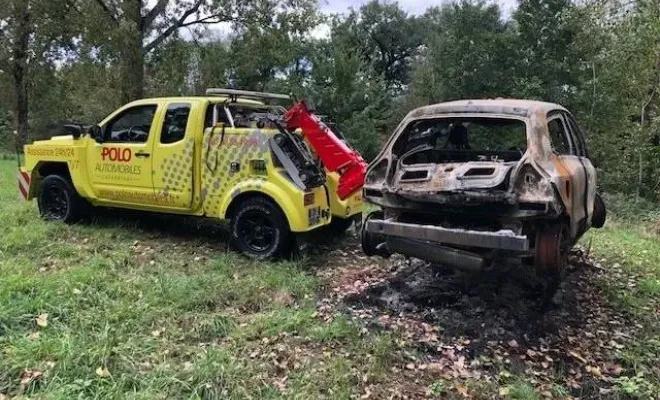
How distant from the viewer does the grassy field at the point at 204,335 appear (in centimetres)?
395

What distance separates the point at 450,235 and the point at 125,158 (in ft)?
15.0

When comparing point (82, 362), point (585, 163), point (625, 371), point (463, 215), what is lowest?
point (625, 371)

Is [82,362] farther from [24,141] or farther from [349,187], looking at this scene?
[24,141]

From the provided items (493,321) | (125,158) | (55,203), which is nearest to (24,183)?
(55,203)

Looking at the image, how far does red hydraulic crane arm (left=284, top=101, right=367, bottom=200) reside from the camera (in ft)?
22.2

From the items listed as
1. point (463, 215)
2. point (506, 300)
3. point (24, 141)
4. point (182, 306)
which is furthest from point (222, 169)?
point (24, 141)

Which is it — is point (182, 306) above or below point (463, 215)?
below

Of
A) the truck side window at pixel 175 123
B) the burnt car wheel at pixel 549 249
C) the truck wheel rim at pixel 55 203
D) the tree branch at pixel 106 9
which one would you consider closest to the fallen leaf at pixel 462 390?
the burnt car wheel at pixel 549 249

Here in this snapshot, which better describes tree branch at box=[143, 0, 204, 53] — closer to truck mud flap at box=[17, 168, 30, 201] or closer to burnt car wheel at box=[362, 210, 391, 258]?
truck mud flap at box=[17, 168, 30, 201]

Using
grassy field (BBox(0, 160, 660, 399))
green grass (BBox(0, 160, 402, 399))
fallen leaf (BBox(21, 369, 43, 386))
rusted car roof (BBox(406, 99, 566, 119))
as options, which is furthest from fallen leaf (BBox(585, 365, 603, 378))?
fallen leaf (BBox(21, 369, 43, 386))

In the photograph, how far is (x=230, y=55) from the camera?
20766mm

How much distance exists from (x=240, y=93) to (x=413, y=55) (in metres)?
36.0

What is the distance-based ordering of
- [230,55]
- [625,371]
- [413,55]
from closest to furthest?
[625,371]
[230,55]
[413,55]

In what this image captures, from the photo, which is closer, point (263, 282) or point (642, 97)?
point (263, 282)
